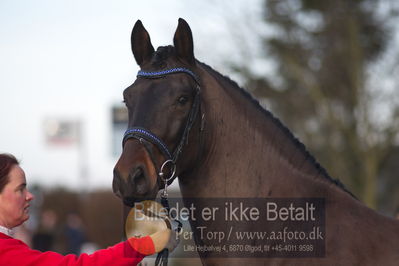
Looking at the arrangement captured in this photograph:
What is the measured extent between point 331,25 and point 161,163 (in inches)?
516

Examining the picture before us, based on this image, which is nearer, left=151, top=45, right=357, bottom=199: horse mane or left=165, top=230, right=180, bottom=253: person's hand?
left=165, top=230, right=180, bottom=253: person's hand

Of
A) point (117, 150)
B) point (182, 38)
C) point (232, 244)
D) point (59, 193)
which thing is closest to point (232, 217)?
point (232, 244)

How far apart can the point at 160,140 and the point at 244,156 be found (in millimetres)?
571

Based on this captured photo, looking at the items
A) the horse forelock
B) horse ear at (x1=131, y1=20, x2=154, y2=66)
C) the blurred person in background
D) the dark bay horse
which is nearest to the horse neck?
the dark bay horse

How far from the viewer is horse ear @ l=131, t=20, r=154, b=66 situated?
10.9 feet

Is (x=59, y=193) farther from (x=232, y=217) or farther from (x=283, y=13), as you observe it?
(x=232, y=217)

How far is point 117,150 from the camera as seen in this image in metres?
10.4

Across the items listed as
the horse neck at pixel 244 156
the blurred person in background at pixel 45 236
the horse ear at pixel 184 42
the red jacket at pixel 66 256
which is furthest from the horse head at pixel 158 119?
the blurred person in background at pixel 45 236

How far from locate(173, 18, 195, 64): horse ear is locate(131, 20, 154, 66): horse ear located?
0.64 feet

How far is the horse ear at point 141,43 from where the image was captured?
333cm

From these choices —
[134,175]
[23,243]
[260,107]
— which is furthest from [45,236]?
[134,175]

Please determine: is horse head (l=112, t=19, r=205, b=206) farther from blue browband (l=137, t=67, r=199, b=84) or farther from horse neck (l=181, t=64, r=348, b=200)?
horse neck (l=181, t=64, r=348, b=200)

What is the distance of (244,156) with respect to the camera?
325cm

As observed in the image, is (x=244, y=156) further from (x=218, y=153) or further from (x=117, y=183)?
(x=117, y=183)
